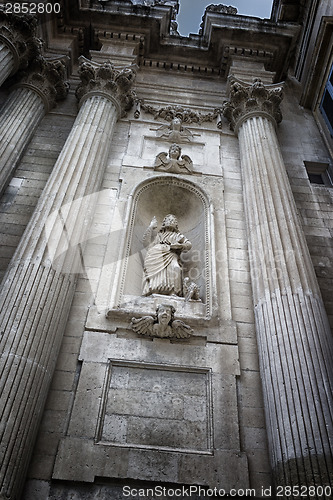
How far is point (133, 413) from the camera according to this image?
605 cm

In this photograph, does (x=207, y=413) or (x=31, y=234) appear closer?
(x=207, y=413)

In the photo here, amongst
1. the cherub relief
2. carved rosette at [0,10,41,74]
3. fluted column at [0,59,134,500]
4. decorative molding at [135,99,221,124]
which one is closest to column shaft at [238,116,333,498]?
the cherub relief

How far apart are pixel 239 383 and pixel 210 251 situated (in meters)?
2.89

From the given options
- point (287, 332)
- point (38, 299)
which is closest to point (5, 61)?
point (38, 299)

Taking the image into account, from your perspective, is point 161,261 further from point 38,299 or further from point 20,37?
point 20,37

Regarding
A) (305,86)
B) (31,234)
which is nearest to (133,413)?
(31,234)

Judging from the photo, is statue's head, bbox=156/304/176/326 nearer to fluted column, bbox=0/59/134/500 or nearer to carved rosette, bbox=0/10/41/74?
fluted column, bbox=0/59/134/500

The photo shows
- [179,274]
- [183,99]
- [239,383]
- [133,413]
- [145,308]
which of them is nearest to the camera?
[133,413]

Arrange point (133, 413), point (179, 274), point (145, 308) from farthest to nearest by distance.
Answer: point (179, 274) < point (145, 308) < point (133, 413)

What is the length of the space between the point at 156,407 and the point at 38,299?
249 centimetres

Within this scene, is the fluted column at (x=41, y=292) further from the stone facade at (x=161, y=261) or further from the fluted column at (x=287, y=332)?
the fluted column at (x=287, y=332)

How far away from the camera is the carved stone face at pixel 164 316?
6.82 m

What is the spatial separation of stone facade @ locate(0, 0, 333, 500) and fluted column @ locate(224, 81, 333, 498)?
3 centimetres

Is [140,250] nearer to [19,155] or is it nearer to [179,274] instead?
[179,274]
